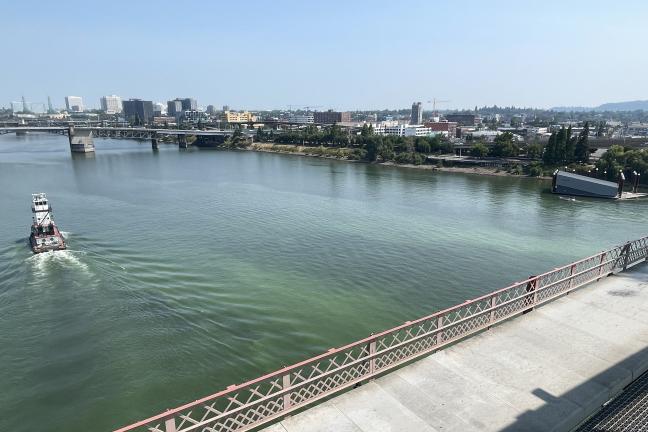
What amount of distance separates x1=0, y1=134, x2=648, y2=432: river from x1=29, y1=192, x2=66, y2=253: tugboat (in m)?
0.74

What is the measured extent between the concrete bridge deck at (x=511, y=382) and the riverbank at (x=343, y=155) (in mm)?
52204

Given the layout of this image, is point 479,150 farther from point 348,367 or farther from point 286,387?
point 286,387

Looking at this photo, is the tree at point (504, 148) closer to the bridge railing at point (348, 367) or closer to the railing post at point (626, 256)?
the bridge railing at point (348, 367)

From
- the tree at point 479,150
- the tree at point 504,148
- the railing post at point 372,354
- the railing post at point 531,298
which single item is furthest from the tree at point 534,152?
the railing post at point 372,354

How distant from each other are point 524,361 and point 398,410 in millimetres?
3266

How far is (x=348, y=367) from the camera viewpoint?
7941mm

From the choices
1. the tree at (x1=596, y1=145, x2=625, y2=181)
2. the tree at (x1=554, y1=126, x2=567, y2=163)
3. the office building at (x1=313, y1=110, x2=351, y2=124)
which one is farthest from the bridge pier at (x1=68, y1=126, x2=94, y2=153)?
the office building at (x1=313, y1=110, x2=351, y2=124)

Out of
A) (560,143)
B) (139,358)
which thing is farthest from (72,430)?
(560,143)

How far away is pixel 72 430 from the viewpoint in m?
9.83

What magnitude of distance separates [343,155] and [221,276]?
218 ft

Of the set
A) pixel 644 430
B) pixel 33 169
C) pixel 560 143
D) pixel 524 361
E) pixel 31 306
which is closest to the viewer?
pixel 644 430

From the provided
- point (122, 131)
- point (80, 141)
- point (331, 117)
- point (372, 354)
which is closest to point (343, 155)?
point (80, 141)

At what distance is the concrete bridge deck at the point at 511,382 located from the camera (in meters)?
6.54

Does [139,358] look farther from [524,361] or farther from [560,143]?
[560,143]
